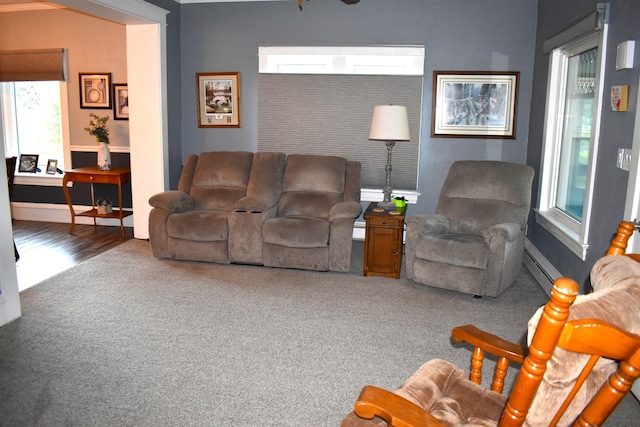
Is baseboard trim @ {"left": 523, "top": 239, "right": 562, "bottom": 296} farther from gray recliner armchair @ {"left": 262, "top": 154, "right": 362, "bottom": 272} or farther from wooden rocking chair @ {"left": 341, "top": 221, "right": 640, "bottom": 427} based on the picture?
wooden rocking chair @ {"left": 341, "top": 221, "right": 640, "bottom": 427}

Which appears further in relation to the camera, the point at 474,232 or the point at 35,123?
the point at 35,123

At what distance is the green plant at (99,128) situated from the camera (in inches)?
225

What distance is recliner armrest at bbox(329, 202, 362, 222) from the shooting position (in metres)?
4.31

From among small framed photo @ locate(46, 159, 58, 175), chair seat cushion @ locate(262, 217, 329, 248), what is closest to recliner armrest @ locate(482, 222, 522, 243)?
chair seat cushion @ locate(262, 217, 329, 248)

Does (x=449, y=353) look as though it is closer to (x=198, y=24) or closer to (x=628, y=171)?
(x=628, y=171)

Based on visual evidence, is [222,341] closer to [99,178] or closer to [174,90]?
[99,178]

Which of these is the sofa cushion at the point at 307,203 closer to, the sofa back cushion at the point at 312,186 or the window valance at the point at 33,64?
the sofa back cushion at the point at 312,186

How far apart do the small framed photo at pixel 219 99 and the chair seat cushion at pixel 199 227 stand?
151cm

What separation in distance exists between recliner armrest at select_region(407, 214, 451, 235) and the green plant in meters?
3.79

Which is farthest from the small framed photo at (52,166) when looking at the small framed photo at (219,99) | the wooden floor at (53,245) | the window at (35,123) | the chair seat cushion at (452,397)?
the chair seat cushion at (452,397)

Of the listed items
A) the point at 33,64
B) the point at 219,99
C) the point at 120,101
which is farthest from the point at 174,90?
the point at 33,64

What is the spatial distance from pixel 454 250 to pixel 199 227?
7.44ft

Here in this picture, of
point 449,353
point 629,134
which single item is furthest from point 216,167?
point 629,134

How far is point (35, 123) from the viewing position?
652cm
